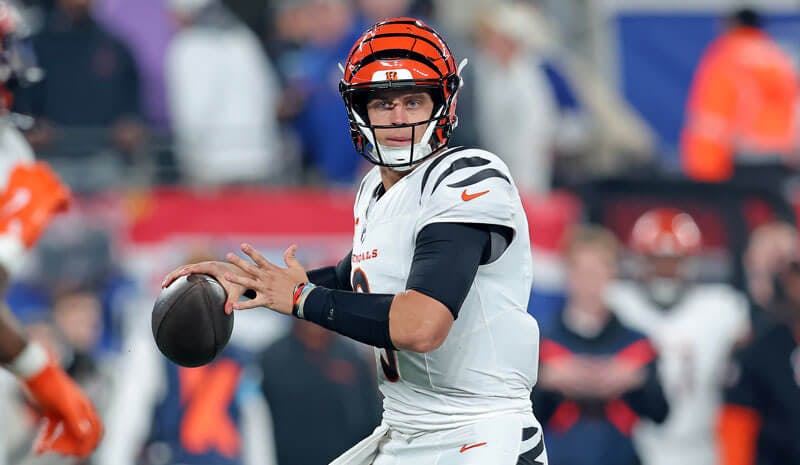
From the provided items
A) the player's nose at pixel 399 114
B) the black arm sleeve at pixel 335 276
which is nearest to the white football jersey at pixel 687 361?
the black arm sleeve at pixel 335 276

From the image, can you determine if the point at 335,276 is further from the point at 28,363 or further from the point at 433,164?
the point at 28,363

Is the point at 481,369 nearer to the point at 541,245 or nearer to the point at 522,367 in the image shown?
the point at 522,367

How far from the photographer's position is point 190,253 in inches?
314

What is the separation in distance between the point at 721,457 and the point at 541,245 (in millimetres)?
1547

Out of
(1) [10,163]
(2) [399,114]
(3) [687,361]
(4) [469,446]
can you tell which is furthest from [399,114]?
(3) [687,361]

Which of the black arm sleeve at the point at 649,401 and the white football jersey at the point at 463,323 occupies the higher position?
the white football jersey at the point at 463,323

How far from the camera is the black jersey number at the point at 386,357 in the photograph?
184 inches

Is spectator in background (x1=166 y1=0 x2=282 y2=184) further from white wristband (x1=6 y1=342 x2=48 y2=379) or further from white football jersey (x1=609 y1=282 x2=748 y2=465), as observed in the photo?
white wristband (x1=6 y1=342 x2=48 y2=379)

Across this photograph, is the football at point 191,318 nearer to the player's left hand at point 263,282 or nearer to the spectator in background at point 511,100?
the player's left hand at point 263,282

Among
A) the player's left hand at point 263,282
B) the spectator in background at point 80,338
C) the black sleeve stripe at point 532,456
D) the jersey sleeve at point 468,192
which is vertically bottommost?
the spectator in background at point 80,338

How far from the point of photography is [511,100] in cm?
983

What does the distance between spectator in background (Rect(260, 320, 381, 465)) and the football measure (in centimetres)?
311

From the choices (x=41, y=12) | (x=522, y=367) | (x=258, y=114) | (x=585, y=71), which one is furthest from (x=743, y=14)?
(x=522, y=367)

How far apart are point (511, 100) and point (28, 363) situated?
454 cm
